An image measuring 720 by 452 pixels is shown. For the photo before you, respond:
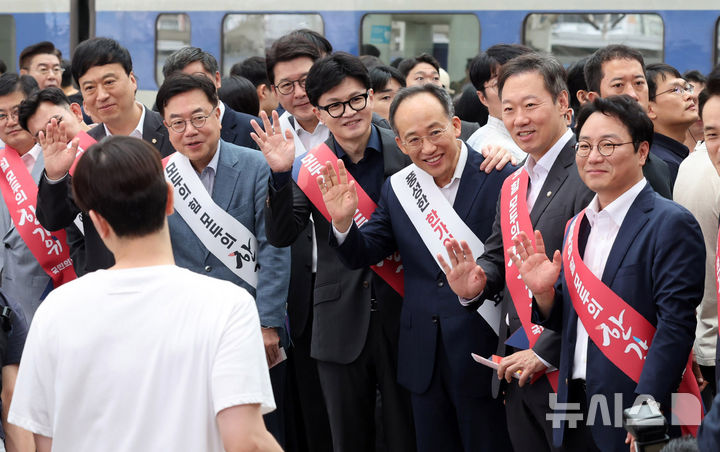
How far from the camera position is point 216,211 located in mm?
4434

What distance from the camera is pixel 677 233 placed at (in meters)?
3.18

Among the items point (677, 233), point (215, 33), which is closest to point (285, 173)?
point (677, 233)

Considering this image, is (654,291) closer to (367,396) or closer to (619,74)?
(367,396)

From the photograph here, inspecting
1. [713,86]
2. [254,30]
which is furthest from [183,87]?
[254,30]

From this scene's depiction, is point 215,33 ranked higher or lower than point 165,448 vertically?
higher

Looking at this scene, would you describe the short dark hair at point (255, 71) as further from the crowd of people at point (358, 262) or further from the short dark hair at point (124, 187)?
the short dark hair at point (124, 187)

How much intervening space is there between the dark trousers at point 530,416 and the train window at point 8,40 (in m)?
9.10

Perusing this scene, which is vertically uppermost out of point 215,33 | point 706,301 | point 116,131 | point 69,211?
point 215,33

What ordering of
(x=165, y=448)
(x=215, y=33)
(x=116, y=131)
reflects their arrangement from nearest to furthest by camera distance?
(x=165, y=448) → (x=116, y=131) → (x=215, y=33)

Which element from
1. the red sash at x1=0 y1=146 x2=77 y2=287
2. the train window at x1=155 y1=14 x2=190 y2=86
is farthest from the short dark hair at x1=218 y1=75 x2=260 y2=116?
the train window at x1=155 y1=14 x2=190 y2=86

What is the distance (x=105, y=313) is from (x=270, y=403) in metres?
0.45

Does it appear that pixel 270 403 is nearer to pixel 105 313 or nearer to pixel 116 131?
pixel 105 313

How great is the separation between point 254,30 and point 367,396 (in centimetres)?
626

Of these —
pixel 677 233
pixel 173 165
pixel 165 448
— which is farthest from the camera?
pixel 173 165
